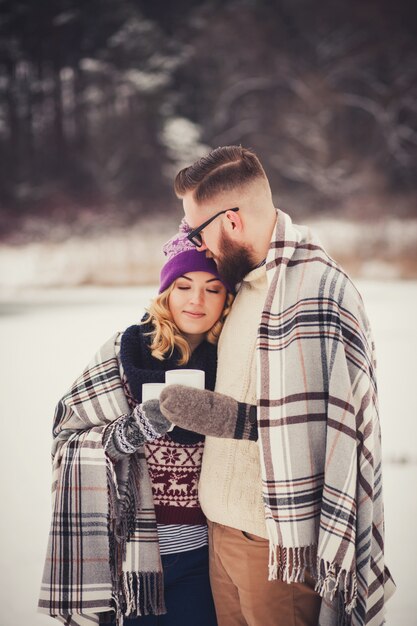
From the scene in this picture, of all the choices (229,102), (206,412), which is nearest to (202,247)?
(206,412)

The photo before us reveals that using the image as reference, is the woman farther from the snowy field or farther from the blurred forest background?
the blurred forest background

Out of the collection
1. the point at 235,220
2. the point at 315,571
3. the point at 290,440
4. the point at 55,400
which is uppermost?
the point at 235,220

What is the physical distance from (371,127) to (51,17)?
3.03 metres

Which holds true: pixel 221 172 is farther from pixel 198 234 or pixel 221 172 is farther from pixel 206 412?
pixel 206 412

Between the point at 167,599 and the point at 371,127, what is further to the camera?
the point at 371,127

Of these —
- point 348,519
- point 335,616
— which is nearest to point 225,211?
point 348,519

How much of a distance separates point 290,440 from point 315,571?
318 millimetres

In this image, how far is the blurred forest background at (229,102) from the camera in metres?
4.82

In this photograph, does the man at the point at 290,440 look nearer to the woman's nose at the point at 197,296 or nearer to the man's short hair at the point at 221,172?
the man's short hair at the point at 221,172

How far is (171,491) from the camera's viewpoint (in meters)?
1.51

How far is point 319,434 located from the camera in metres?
1.27

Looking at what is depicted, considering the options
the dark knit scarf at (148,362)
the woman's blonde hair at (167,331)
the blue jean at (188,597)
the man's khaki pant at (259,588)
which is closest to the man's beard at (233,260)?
the woman's blonde hair at (167,331)

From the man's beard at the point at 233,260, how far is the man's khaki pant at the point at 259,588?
2.14ft

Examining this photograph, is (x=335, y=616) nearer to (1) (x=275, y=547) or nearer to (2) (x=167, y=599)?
(1) (x=275, y=547)
